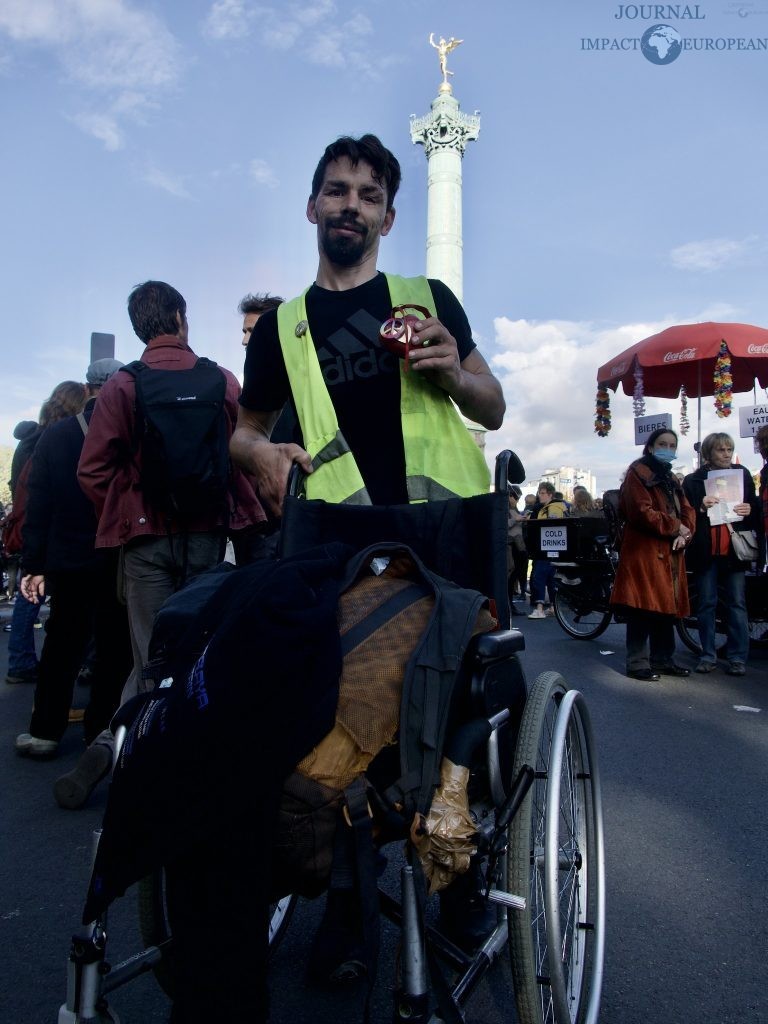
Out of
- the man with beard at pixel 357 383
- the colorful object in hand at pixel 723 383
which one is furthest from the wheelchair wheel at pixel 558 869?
the colorful object in hand at pixel 723 383

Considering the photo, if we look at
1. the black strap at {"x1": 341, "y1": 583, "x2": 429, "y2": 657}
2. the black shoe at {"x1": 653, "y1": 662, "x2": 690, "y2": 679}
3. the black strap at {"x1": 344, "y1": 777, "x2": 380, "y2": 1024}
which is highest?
the black strap at {"x1": 341, "y1": 583, "x2": 429, "y2": 657}

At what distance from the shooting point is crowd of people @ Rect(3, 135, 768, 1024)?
178cm

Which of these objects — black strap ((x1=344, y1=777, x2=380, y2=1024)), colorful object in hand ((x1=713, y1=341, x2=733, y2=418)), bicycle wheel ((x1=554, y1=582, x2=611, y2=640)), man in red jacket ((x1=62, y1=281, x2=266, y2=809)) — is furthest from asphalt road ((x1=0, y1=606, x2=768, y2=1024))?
colorful object in hand ((x1=713, y1=341, x2=733, y2=418))

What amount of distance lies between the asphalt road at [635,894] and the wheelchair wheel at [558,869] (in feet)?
0.76

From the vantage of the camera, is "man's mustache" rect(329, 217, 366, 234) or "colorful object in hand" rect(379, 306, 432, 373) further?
"man's mustache" rect(329, 217, 366, 234)

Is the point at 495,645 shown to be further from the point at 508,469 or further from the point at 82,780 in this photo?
the point at 82,780

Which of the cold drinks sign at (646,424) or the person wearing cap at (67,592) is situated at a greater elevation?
the cold drinks sign at (646,424)

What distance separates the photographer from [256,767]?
3.75 ft

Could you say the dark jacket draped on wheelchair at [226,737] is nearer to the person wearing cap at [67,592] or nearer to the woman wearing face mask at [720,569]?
the person wearing cap at [67,592]

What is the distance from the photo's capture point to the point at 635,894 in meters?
2.55

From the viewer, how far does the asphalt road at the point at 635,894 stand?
1.97 meters

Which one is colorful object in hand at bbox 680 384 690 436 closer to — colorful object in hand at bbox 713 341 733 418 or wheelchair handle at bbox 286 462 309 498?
colorful object in hand at bbox 713 341 733 418

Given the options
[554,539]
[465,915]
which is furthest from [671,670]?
[465,915]

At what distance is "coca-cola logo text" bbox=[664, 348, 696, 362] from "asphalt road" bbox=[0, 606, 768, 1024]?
5428 millimetres
